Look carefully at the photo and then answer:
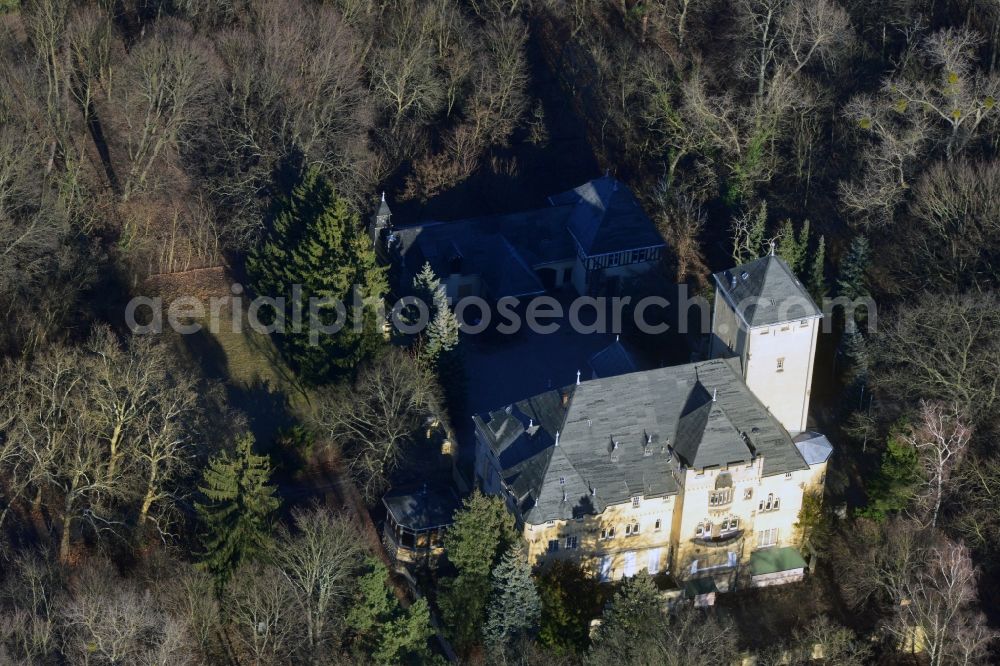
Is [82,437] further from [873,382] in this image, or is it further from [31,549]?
[873,382]

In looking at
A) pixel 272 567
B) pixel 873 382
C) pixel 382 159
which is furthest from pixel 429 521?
pixel 382 159

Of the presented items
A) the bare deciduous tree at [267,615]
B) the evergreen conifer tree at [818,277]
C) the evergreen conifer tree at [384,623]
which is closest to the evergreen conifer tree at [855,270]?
the evergreen conifer tree at [818,277]

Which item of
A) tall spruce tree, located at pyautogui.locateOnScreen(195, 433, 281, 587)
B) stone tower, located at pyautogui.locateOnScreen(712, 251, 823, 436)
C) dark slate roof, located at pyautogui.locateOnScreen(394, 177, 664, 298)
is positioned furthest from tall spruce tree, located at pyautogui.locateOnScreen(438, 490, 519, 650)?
dark slate roof, located at pyautogui.locateOnScreen(394, 177, 664, 298)

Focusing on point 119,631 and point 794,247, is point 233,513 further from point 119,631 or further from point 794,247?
point 794,247

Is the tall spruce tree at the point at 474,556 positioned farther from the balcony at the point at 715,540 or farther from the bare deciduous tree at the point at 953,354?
the bare deciduous tree at the point at 953,354

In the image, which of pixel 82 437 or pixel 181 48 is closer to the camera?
pixel 82 437
